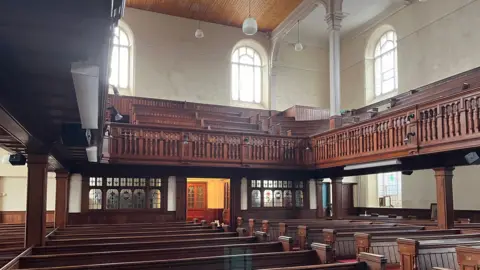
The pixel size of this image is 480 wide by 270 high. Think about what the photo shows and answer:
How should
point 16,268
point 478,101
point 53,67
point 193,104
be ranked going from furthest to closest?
1. point 193,104
2. point 478,101
3. point 16,268
4. point 53,67

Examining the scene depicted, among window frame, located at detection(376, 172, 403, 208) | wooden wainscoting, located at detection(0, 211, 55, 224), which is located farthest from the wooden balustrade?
window frame, located at detection(376, 172, 403, 208)

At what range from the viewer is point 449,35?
1282cm

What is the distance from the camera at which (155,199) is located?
36.8 feet

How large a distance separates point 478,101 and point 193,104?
419 inches

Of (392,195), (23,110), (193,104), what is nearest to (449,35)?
(392,195)

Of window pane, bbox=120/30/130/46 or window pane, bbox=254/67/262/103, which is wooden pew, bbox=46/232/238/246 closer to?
window pane, bbox=120/30/130/46

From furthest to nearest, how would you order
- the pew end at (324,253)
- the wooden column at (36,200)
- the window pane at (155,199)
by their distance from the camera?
the window pane at (155,199)
the wooden column at (36,200)
the pew end at (324,253)

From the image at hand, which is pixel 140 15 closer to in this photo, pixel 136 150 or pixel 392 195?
pixel 136 150

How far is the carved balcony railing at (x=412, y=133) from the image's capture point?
684 cm

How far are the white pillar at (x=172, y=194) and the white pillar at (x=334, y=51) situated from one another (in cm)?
511

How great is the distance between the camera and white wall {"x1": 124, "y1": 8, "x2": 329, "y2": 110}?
15.7m

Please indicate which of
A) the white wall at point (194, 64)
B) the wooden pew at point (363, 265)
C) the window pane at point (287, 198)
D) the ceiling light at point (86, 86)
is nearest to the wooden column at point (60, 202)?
the ceiling light at point (86, 86)

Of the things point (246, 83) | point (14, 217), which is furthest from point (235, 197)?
point (246, 83)

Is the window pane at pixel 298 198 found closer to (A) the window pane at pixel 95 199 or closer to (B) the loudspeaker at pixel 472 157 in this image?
(A) the window pane at pixel 95 199
